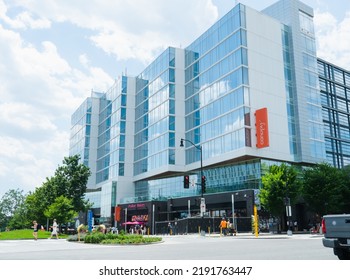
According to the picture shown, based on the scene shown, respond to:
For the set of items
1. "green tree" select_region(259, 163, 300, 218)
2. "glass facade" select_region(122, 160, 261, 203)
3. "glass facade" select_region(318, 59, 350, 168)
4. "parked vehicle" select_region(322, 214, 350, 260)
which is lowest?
"parked vehicle" select_region(322, 214, 350, 260)

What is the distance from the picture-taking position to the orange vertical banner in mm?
51375

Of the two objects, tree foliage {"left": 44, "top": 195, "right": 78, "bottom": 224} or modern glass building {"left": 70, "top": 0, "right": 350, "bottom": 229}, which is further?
modern glass building {"left": 70, "top": 0, "right": 350, "bottom": 229}

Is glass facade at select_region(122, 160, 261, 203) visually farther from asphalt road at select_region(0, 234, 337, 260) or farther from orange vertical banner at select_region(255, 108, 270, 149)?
asphalt road at select_region(0, 234, 337, 260)

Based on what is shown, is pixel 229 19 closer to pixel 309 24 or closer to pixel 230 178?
pixel 309 24

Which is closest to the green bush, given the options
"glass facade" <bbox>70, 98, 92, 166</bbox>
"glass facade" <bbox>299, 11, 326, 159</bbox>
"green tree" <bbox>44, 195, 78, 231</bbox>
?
"green tree" <bbox>44, 195, 78, 231</bbox>

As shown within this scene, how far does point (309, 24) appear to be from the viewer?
65.0 meters

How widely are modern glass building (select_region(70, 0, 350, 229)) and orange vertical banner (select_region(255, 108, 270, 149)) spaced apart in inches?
5.5

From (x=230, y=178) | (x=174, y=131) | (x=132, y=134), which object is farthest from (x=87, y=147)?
(x=230, y=178)

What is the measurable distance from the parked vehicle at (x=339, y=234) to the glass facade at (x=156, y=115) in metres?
54.6

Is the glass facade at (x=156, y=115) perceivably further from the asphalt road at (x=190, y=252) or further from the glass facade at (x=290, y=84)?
the asphalt road at (x=190, y=252)

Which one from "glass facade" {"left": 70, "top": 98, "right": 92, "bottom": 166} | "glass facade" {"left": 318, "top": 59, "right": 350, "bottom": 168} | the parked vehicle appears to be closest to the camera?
the parked vehicle

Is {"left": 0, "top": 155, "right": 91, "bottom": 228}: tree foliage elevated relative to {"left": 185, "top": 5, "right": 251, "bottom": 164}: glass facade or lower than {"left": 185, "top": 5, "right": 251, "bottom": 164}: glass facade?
lower
